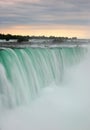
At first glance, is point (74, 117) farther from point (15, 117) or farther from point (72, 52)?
point (72, 52)

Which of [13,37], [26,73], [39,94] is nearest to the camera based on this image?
[26,73]

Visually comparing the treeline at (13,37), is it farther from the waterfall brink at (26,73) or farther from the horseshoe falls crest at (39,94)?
the horseshoe falls crest at (39,94)

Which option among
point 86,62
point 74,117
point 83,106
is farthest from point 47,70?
point 86,62

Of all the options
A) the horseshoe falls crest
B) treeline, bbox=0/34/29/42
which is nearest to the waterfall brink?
the horseshoe falls crest

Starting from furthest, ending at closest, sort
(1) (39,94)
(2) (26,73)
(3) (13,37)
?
1. (3) (13,37)
2. (1) (39,94)
3. (2) (26,73)

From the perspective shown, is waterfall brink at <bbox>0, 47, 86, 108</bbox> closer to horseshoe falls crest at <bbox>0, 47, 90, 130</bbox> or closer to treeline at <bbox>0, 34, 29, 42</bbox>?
horseshoe falls crest at <bbox>0, 47, 90, 130</bbox>

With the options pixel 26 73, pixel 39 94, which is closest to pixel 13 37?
pixel 39 94

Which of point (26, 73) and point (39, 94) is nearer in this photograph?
point (26, 73)

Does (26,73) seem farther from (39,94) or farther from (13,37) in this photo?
(13,37)

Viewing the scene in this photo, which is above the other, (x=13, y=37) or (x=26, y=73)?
(x=26, y=73)
